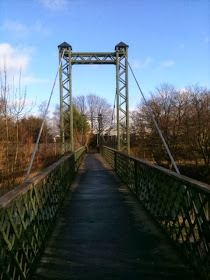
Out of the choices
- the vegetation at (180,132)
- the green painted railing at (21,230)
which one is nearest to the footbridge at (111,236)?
the green painted railing at (21,230)

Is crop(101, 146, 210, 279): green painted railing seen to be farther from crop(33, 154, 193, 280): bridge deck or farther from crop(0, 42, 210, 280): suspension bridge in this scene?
crop(33, 154, 193, 280): bridge deck

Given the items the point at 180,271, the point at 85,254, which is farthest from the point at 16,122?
the point at 180,271

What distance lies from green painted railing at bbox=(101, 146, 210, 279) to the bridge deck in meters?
0.16

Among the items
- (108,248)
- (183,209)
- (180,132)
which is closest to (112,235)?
(108,248)

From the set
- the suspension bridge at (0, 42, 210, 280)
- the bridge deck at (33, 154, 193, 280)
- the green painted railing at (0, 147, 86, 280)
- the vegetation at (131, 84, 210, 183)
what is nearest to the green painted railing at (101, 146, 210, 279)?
the suspension bridge at (0, 42, 210, 280)

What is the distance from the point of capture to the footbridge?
198cm

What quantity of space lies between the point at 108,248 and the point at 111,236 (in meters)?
0.38

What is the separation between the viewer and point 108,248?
9.38ft

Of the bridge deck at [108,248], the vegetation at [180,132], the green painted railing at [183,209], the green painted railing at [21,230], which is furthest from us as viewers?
the vegetation at [180,132]

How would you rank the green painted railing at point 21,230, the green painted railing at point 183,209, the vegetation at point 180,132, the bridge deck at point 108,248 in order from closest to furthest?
the green painted railing at point 21,230
the green painted railing at point 183,209
the bridge deck at point 108,248
the vegetation at point 180,132

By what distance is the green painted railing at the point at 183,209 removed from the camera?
1.98 m

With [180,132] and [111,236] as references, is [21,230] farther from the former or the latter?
[180,132]

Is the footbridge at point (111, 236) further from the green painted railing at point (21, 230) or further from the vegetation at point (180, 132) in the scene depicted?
the vegetation at point (180, 132)

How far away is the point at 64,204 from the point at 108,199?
3.01ft
